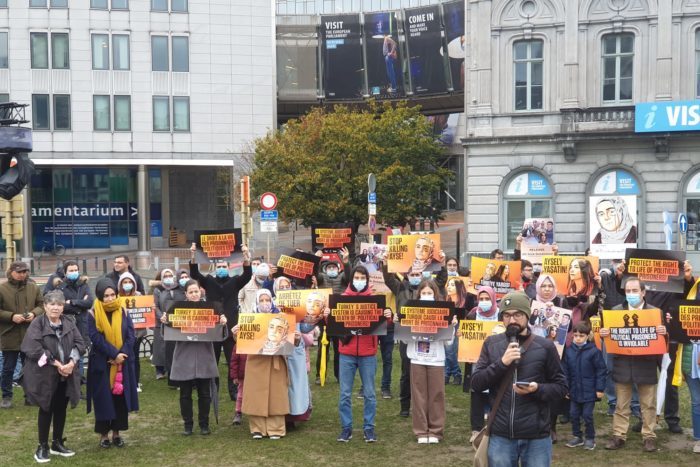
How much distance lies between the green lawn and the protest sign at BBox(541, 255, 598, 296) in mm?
1771

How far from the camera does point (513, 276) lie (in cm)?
1439

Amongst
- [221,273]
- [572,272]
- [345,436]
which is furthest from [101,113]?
[345,436]

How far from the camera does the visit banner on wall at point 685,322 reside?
10281 mm

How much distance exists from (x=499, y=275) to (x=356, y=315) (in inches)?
163

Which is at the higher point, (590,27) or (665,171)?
(590,27)

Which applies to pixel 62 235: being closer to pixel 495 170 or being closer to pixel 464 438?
pixel 495 170

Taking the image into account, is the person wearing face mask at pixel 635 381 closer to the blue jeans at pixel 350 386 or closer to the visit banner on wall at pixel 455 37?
the blue jeans at pixel 350 386

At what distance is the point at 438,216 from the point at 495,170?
669 centimetres

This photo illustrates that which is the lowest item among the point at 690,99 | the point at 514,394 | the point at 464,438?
the point at 464,438

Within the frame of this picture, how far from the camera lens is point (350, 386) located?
10.9m

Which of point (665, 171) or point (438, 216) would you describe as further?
point (438, 216)

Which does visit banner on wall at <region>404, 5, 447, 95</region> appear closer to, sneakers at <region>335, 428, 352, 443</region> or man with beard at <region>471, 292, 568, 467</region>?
sneakers at <region>335, 428, 352, 443</region>

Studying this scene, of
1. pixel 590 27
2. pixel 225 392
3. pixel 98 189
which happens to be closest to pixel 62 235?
pixel 98 189

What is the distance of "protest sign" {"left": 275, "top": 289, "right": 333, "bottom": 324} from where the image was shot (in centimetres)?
1111
